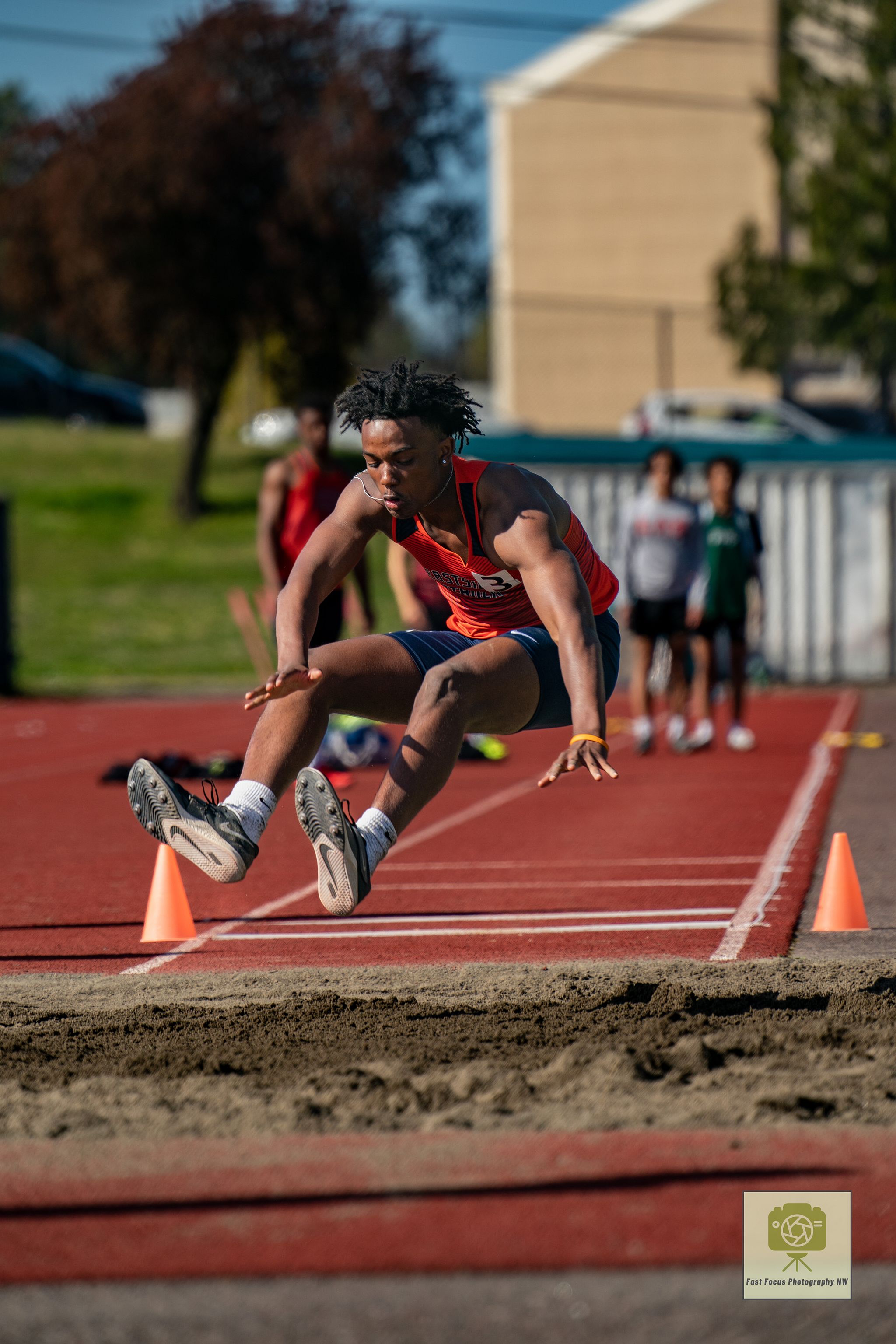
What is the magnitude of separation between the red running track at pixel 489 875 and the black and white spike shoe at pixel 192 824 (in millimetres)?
953

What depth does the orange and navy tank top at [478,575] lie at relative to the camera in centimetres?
494

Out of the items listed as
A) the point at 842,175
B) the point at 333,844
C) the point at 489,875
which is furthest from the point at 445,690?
the point at 842,175

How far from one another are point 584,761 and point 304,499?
5765mm

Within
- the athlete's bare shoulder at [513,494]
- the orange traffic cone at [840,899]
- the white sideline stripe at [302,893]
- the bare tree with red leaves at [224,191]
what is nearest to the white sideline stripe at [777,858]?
the orange traffic cone at [840,899]

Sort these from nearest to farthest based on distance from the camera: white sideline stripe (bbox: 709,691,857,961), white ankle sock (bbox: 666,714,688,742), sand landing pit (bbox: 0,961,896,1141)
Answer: sand landing pit (bbox: 0,961,896,1141) → white sideline stripe (bbox: 709,691,857,961) → white ankle sock (bbox: 666,714,688,742)

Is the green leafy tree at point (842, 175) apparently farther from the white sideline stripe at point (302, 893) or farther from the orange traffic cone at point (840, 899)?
the orange traffic cone at point (840, 899)

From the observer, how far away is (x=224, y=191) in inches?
1200

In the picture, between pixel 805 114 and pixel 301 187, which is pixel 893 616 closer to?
pixel 805 114

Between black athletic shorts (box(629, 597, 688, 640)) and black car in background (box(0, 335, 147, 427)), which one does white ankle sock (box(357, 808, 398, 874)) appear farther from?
black car in background (box(0, 335, 147, 427))

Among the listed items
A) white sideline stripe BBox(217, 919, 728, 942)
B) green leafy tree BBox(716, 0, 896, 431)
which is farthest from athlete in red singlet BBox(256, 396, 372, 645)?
green leafy tree BBox(716, 0, 896, 431)

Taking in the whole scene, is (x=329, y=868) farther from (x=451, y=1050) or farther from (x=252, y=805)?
(x=451, y=1050)

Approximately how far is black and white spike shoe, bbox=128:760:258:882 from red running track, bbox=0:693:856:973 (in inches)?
37.5

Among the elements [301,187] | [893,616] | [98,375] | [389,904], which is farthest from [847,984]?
[98,375]

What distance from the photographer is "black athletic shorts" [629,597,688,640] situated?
40.0 feet
